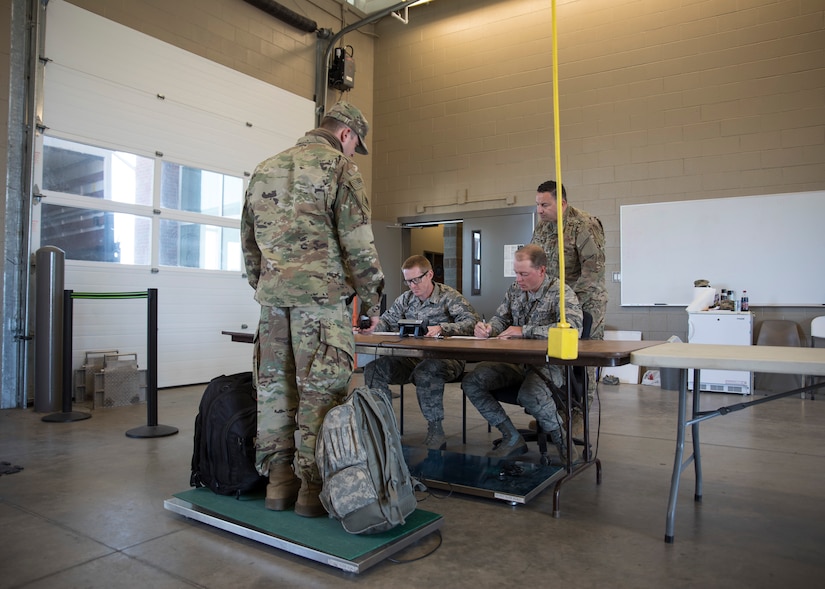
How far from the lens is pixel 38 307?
15.0ft

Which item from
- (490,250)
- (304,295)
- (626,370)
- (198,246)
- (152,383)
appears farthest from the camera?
(490,250)

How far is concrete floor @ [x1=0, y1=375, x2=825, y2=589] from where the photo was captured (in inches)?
72.3

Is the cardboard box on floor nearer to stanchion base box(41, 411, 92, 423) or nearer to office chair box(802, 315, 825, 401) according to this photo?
office chair box(802, 315, 825, 401)

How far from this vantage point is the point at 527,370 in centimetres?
306

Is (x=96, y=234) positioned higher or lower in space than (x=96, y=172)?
lower

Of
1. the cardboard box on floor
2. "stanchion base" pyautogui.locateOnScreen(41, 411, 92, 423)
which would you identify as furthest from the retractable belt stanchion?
the cardboard box on floor

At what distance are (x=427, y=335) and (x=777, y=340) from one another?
4327 millimetres

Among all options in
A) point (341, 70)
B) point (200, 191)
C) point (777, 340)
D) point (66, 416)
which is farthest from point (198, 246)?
point (777, 340)

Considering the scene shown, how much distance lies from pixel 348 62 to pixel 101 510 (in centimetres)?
654

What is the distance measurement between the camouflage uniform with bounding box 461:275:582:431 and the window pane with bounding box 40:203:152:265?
386 cm

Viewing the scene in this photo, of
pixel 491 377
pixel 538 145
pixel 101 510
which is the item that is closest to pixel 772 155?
pixel 538 145

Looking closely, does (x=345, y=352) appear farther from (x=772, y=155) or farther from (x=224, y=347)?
(x=772, y=155)

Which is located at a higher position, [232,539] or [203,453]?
[203,453]

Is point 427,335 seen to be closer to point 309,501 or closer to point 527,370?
point 527,370
